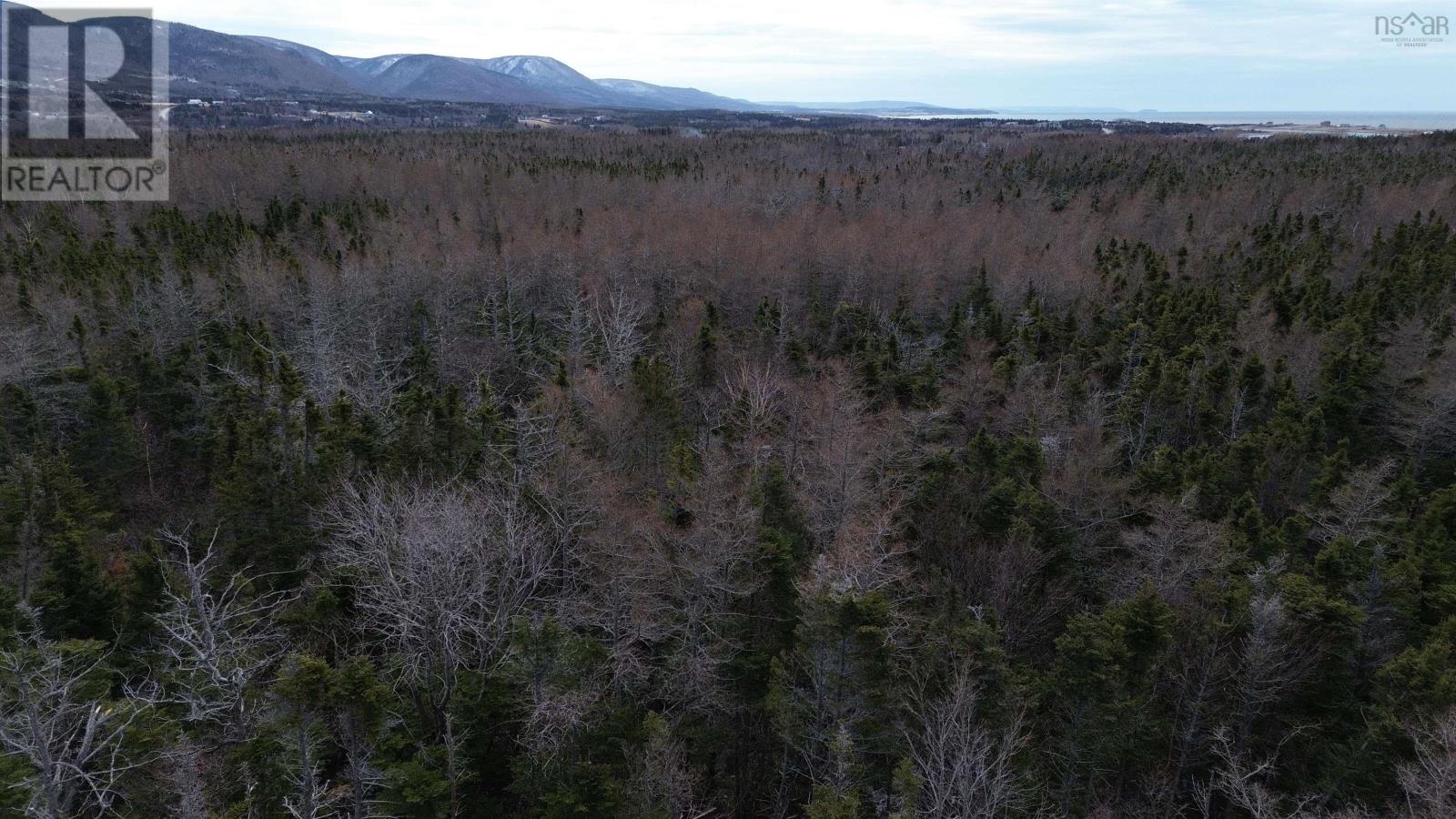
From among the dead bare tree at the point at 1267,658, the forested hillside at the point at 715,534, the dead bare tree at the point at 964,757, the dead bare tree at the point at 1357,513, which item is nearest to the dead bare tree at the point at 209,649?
the forested hillside at the point at 715,534

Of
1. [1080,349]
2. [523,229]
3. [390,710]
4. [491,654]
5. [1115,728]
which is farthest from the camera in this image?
[523,229]

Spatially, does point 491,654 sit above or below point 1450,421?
below

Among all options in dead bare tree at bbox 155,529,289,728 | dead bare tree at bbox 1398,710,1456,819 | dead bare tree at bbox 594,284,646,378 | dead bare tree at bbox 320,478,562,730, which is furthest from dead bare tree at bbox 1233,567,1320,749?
dead bare tree at bbox 594,284,646,378

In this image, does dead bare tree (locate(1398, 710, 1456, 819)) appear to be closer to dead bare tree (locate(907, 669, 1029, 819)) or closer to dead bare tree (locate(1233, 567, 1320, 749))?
dead bare tree (locate(1233, 567, 1320, 749))

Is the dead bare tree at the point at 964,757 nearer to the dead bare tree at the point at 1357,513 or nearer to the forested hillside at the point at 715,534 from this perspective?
the forested hillside at the point at 715,534

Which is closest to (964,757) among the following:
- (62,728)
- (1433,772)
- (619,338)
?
(1433,772)

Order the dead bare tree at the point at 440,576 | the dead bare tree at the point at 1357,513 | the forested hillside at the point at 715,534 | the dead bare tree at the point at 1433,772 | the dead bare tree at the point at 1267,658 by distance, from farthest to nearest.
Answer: the dead bare tree at the point at 1357,513, the dead bare tree at the point at 1267,658, the dead bare tree at the point at 440,576, the forested hillside at the point at 715,534, the dead bare tree at the point at 1433,772

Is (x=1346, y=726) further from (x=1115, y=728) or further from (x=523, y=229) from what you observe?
(x=523, y=229)

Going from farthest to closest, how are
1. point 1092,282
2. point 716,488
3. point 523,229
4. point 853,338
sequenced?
point 523,229, point 1092,282, point 853,338, point 716,488

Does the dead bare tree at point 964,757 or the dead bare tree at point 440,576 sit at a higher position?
the dead bare tree at point 440,576

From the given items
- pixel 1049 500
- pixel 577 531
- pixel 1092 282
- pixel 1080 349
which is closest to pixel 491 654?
pixel 577 531
